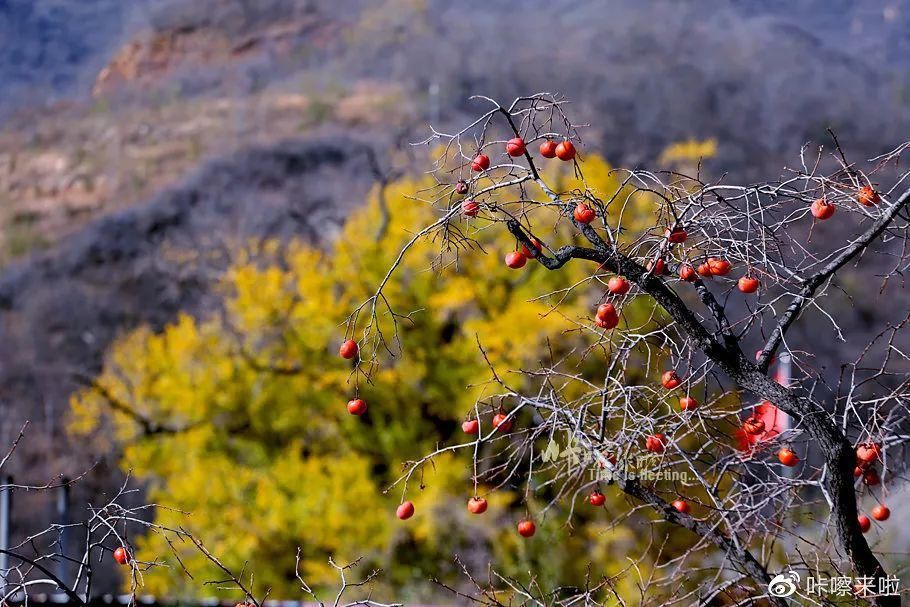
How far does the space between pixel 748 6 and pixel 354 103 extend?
400cm

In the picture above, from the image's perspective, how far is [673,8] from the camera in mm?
10047

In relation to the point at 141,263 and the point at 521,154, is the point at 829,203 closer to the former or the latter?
the point at 521,154

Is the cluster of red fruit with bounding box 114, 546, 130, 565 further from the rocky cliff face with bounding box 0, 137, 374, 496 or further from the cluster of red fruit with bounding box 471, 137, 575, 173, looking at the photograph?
the rocky cliff face with bounding box 0, 137, 374, 496

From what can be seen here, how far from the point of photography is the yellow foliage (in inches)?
250

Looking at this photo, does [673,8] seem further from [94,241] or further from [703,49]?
[94,241]

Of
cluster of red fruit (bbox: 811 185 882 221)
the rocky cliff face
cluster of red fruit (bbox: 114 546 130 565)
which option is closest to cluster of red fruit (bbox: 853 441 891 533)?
cluster of red fruit (bbox: 811 185 882 221)

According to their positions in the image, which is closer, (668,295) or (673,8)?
(668,295)

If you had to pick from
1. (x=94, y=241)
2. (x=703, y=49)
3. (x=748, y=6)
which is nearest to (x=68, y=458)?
(x=94, y=241)

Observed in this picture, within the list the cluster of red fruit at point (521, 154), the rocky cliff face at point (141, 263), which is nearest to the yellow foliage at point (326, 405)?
the rocky cliff face at point (141, 263)

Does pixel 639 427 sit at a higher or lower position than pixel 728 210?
lower

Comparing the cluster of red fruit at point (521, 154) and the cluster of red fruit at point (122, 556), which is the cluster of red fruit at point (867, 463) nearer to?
the cluster of red fruit at point (521, 154)

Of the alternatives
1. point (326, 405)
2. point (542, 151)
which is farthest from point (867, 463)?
Result: point (326, 405)

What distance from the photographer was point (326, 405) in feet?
24.1

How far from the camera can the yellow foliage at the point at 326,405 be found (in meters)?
6.34
